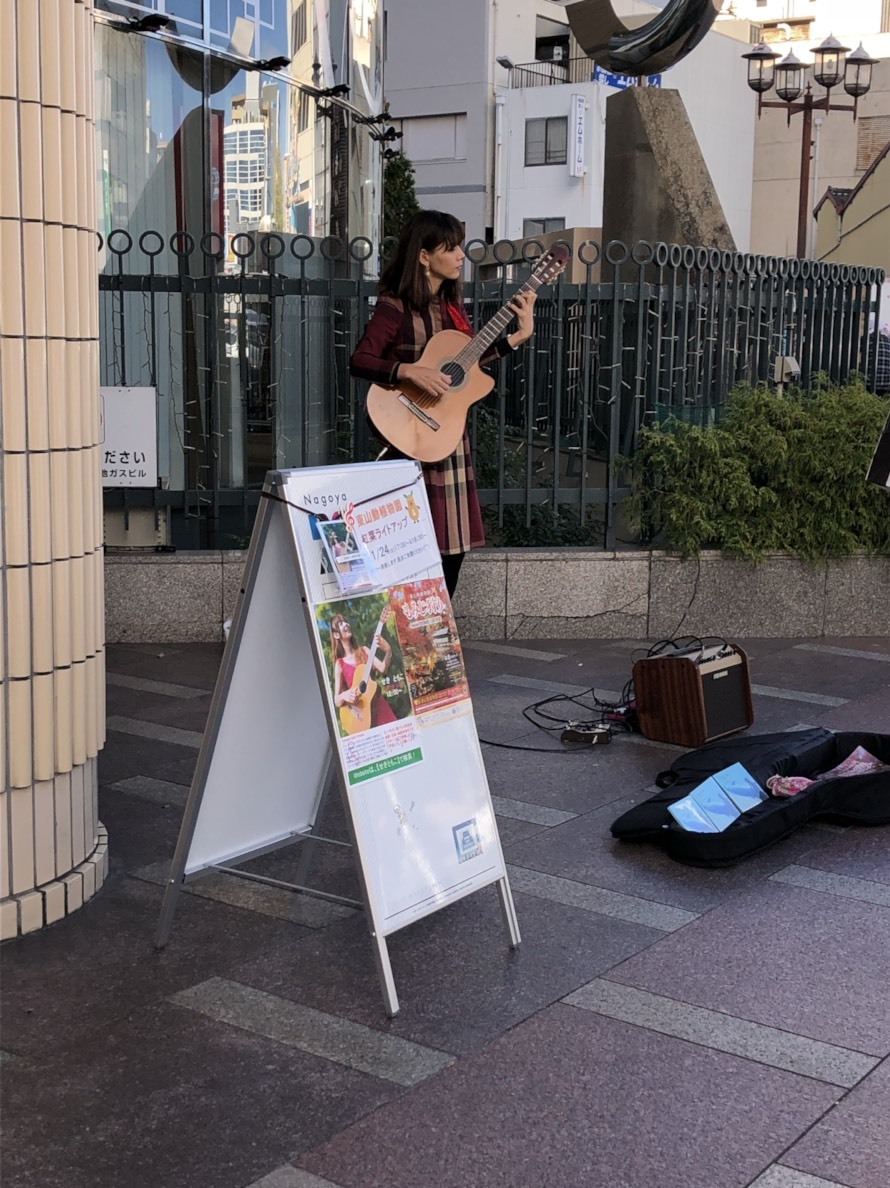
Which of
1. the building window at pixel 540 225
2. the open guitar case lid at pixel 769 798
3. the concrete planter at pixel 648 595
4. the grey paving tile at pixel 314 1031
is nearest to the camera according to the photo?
the grey paving tile at pixel 314 1031

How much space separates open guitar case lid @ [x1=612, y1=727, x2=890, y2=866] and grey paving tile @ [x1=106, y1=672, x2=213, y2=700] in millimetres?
2359

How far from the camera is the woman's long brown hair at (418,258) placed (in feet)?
19.1

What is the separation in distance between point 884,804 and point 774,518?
313 cm

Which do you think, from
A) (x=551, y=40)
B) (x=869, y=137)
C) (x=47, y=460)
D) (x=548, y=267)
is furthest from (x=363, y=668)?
(x=551, y=40)

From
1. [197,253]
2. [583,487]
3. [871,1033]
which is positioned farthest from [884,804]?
[197,253]

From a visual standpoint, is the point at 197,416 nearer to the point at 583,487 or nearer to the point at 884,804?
the point at 583,487

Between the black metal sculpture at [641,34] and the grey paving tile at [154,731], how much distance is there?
511cm

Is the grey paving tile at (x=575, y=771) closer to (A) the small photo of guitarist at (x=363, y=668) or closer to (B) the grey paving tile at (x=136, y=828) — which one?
(B) the grey paving tile at (x=136, y=828)

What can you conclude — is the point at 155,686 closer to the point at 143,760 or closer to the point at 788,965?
the point at 143,760

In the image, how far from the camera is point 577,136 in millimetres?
45000

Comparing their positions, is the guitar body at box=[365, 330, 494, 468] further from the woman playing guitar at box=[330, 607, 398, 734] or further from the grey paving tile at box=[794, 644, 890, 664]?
the grey paving tile at box=[794, 644, 890, 664]

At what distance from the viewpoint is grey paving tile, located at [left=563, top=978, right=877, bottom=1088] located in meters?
3.26

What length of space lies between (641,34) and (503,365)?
2565mm

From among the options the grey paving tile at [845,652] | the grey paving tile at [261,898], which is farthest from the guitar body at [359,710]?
the grey paving tile at [845,652]
